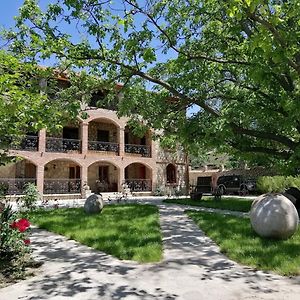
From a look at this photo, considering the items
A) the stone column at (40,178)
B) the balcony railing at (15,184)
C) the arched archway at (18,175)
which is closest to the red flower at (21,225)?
the arched archway at (18,175)

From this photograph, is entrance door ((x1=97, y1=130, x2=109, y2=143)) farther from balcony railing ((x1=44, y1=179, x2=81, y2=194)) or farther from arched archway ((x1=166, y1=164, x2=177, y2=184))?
arched archway ((x1=166, y1=164, x2=177, y2=184))

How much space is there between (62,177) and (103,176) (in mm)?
4113

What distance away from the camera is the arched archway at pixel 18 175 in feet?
82.3

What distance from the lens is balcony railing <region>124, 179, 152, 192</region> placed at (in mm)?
31531

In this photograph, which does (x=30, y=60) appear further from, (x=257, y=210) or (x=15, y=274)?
(x=257, y=210)

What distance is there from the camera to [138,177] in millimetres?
33781

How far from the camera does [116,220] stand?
40.9 ft

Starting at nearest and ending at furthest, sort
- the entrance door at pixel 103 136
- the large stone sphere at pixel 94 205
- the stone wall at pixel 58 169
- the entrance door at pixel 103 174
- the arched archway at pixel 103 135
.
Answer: the large stone sphere at pixel 94 205 → the stone wall at pixel 58 169 → the arched archway at pixel 103 135 → the entrance door at pixel 103 136 → the entrance door at pixel 103 174

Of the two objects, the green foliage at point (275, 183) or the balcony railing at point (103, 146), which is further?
the balcony railing at point (103, 146)

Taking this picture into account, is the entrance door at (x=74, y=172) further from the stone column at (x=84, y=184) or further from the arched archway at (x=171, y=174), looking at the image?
the arched archway at (x=171, y=174)

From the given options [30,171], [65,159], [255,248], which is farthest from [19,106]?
[30,171]

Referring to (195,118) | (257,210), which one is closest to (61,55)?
(195,118)

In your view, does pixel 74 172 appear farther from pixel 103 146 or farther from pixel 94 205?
pixel 94 205

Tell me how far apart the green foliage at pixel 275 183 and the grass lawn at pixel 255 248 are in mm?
15983
